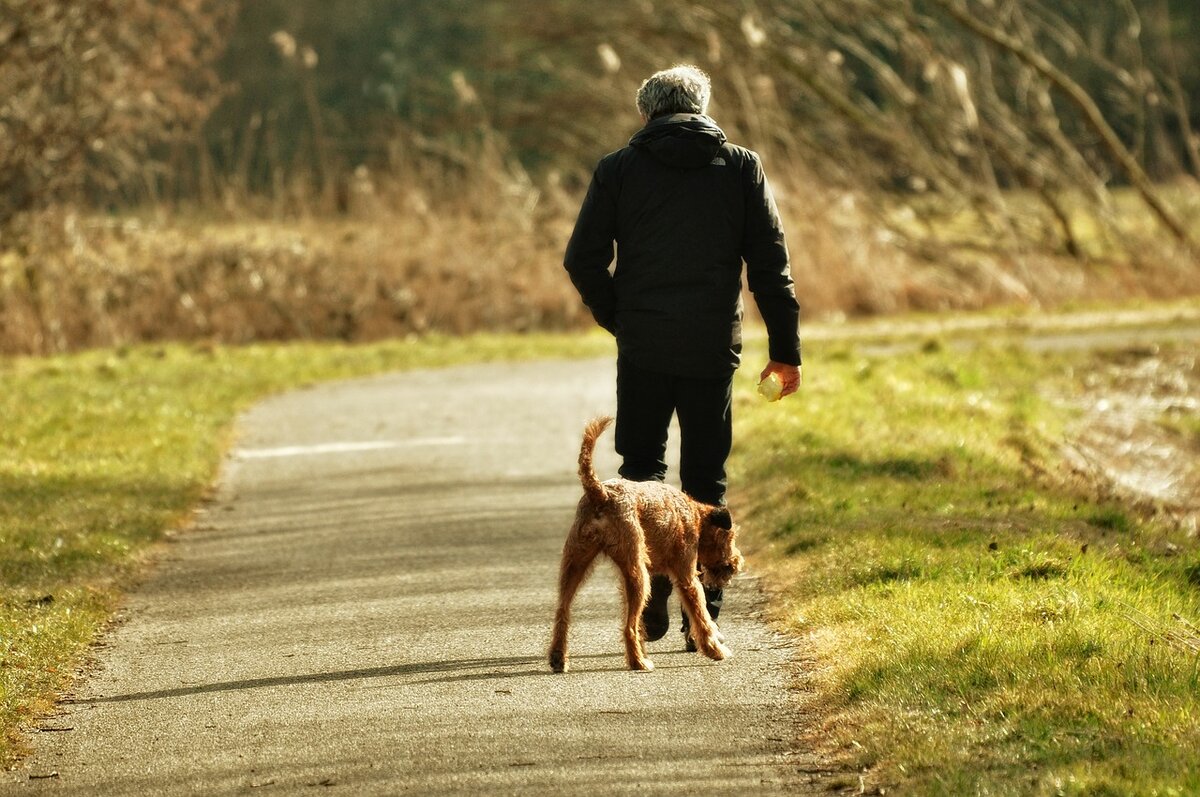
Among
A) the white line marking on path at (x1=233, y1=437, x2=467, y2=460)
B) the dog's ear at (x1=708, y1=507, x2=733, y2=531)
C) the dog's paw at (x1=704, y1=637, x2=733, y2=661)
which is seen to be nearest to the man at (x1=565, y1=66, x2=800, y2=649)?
the dog's ear at (x1=708, y1=507, x2=733, y2=531)

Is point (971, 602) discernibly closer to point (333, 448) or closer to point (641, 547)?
point (641, 547)

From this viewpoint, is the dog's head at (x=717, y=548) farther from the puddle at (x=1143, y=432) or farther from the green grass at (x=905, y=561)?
the puddle at (x=1143, y=432)

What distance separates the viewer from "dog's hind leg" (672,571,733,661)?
666cm

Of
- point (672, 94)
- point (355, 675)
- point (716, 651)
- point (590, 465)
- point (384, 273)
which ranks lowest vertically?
point (355, 675)

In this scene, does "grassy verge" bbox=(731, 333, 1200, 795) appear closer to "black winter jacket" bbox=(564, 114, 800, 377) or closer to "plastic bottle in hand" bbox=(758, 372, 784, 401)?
"plastic bottle in hand" bbox=(758, 372, 784, 401)

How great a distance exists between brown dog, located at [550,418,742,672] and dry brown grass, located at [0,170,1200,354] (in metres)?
16.0

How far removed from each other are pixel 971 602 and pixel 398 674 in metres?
2.23

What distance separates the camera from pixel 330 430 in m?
14.5

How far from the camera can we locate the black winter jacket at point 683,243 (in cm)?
661

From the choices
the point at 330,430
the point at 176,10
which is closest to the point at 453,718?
the point at 330,430

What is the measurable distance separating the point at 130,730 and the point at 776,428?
732cm

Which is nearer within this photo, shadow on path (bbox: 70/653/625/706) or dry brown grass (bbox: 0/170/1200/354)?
shadow on path (bbox: 70/653/625/706)

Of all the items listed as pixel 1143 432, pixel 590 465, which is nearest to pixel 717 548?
pixel 590 465

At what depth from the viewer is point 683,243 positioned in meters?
6.64
